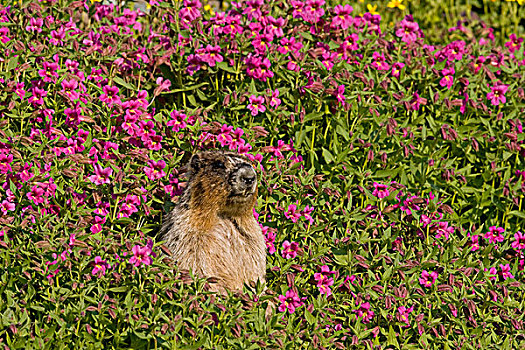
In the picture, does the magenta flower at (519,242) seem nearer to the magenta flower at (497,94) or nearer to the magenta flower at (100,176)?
the magenta flower at (497,94)

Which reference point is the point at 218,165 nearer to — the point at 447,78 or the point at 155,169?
the point at 155,169

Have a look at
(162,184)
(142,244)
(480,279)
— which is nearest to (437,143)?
(480,279)

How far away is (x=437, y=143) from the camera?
6.25m

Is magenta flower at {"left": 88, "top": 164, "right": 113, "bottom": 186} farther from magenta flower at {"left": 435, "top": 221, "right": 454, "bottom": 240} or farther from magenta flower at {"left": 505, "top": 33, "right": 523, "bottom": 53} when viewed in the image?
magenta flower at {"left": 505, "top": 33, "right": 523, "bottom": 53}

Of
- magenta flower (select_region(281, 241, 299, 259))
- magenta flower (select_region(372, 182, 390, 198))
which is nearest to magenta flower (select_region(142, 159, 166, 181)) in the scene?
magenta flower (select_region(281, 241, 299, 259))

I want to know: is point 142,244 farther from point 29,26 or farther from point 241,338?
point 29,26

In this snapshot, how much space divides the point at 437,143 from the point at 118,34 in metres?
2.49

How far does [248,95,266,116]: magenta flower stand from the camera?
5805 millimetres

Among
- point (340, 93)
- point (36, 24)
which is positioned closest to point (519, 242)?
point (340, 93)

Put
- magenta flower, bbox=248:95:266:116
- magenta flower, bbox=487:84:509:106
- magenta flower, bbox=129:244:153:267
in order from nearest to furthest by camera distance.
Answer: magenta flower, bbox=129:244:153:267
magenta flower, bbox=248:95:266:116
magenta flower, bbox=487:84:509:106

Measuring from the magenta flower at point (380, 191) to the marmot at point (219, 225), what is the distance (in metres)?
0.89

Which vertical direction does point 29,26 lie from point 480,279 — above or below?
above

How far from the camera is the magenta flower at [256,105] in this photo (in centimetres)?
580

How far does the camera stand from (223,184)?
5188mm
